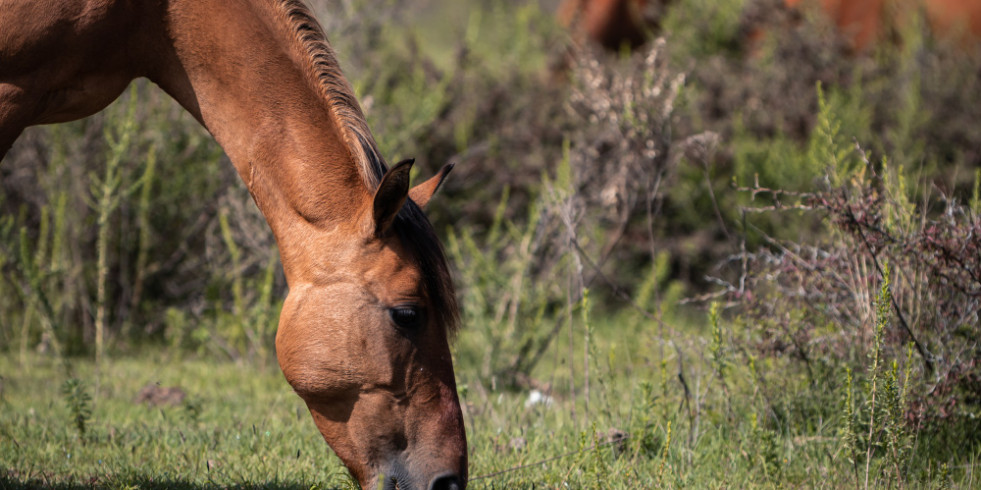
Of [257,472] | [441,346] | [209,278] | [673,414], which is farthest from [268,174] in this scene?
[209,278]

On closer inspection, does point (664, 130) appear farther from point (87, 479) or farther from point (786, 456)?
point (87, 479)

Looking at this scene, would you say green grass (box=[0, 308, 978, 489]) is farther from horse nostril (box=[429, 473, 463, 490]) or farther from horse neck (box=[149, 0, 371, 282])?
horse neck (box=[149, 0, 371, 282])

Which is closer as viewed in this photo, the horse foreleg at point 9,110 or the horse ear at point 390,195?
the horse ear at point 390,195

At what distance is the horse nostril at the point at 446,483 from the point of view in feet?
7.66

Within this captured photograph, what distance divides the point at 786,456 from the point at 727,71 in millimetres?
5659

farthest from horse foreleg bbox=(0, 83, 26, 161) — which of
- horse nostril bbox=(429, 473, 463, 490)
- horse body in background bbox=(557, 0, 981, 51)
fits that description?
horse body in background bbox=(557, 0, 981, 51)

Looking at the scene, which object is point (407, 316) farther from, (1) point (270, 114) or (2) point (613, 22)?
(2) point (613, 22)

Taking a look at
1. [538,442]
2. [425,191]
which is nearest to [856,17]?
[538,442]

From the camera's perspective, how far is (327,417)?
2459 millimetres

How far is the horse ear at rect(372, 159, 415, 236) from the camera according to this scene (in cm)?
228

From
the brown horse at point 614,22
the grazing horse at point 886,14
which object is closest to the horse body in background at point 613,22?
the brown horse at point 614,22

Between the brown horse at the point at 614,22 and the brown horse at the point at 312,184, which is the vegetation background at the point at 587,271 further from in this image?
the brown horse at the point at 614,22

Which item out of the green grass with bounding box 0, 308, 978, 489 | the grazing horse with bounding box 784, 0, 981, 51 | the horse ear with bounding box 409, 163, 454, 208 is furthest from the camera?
the grazing horse with bounding box 784, 0, 981, 51

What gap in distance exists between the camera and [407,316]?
2424 mm
